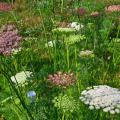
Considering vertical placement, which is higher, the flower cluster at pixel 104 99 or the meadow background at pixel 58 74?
the flower cluster at pixel 104 99

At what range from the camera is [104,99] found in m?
4.01

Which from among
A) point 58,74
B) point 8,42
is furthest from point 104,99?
point 8,42

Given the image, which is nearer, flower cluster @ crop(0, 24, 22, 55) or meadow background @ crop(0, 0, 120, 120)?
flower cluster @ crop(0, 24, 22, 55)

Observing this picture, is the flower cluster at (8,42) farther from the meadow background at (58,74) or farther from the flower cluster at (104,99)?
the flower cluster at (104,99)

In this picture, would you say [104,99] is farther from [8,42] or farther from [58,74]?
[8,42]

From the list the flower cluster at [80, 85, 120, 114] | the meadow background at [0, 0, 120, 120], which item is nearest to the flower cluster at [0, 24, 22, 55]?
the meadow background at [0, 0, 120, 120]

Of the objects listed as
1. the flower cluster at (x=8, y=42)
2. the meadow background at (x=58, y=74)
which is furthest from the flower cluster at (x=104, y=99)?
the flower cluster at (x=8, y=42)

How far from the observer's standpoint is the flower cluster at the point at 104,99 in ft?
12.8

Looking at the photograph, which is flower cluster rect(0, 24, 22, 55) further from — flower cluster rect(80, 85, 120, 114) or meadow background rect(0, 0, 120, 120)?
flower cluster rect(80, 85, 120, 114)

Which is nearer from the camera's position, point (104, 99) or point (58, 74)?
point (104, 99)

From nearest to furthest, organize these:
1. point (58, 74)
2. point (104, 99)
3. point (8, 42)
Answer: point (104, 99) < point (8, 42) < point (58, 74)

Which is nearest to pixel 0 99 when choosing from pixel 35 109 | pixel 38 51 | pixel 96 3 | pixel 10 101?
pixel 10 101

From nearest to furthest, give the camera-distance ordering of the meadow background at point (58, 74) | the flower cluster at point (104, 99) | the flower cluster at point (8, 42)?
the flower cluster at point (104, 99) → the flower cluster at point (8, 42) → the meadow background at point (58, 74)

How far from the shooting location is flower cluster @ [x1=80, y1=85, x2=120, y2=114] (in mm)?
3899
